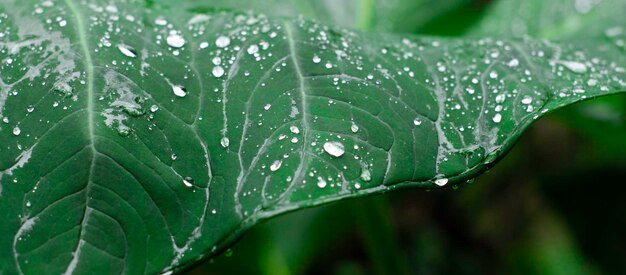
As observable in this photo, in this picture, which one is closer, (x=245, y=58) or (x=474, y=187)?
(x=245, y=58)

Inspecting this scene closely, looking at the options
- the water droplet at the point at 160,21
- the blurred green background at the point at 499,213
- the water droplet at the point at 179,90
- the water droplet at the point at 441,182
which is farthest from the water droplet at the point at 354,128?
the blurred green background at the point at 499,213

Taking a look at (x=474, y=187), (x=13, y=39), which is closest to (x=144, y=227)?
(x=13, y=39)

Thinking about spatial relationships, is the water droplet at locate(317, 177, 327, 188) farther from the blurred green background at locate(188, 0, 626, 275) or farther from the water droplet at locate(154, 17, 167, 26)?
the blurred green background at locate(188, 0, 626, 275)

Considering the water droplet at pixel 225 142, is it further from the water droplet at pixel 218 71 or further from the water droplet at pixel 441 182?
the water droplet at pixel 441 182

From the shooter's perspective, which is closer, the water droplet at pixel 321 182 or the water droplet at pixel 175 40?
the water droplet at pixel 321 182

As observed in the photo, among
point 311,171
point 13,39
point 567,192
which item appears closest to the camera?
point 311,171

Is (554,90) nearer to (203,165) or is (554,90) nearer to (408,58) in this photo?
(408,58)

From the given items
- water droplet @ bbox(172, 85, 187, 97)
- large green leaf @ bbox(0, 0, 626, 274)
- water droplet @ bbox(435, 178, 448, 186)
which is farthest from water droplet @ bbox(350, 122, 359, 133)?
water droplet @ bbox(172, 85, 187, 97)

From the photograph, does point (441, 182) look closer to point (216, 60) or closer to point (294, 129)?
point (294, 129)
